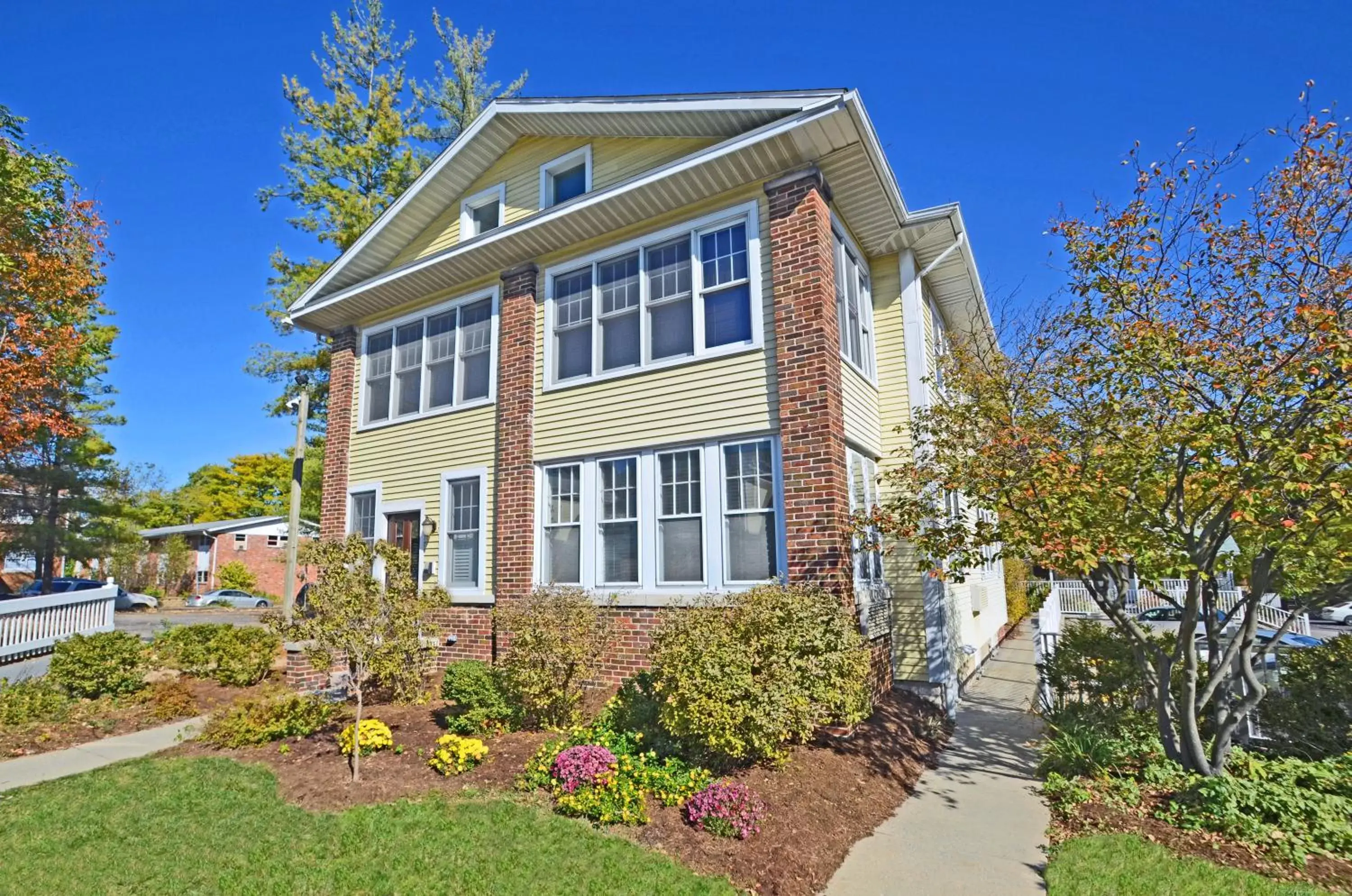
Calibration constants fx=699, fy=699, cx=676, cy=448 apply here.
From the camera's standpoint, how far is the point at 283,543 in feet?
139

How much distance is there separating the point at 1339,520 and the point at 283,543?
47.0 m

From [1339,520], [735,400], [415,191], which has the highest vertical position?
[415,191]

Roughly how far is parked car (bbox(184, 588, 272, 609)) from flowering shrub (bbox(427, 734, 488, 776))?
31.4 meters

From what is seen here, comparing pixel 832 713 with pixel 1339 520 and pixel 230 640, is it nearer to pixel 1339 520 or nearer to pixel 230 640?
pixel 1339 520

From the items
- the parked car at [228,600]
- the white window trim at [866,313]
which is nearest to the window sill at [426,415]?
the white window trim at [866,313]

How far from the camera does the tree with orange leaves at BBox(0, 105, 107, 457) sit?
17.8 metres

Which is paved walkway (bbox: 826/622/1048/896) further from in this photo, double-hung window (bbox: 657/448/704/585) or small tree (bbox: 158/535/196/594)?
small tree (bbox: 158/535/196/594)

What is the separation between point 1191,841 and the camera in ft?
16.2

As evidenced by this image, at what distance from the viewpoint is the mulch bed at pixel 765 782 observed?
4.71m

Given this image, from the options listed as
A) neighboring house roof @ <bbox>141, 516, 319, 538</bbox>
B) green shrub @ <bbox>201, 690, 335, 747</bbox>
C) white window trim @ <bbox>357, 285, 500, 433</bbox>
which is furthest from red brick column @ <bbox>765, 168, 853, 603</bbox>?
neighboring house roof @ <bbox>141, 516, 319, 538</bbox>

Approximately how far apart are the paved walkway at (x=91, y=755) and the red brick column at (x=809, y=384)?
7551mm

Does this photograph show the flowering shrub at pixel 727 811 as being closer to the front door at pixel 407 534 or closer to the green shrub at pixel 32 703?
the front door at pixel 407 534

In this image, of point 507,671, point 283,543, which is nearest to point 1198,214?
point 507,671

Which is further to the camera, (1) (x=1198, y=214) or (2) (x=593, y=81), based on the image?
(2) (x=593, y=81)
